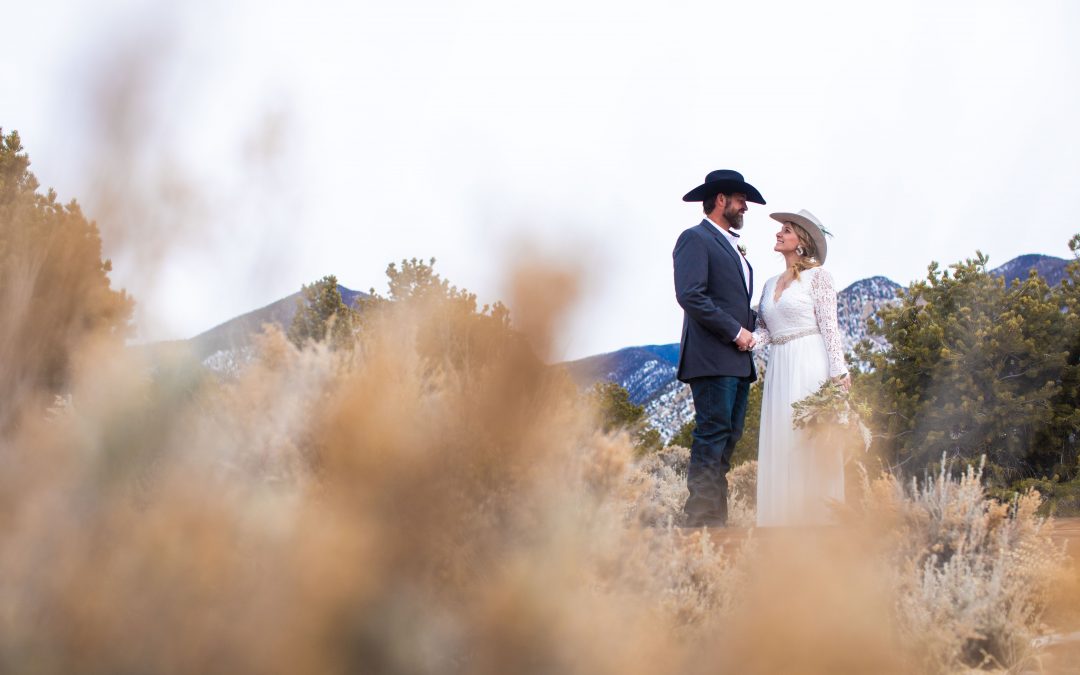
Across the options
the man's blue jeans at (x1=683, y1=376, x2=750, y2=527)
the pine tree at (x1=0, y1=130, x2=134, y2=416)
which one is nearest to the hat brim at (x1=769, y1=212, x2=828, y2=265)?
the man's blue jeans at (x1=683, y1=376, x2=750, y2=527)

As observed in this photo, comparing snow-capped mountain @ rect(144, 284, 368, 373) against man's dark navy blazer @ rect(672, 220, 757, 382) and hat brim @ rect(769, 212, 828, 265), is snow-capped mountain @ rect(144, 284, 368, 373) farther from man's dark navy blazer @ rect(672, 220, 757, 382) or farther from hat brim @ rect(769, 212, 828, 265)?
hat brim @ rect(769, 212, 828, 265)

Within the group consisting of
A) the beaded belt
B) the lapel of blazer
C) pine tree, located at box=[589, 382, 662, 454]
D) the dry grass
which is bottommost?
the dry grass

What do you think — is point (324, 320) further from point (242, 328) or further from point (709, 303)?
point (709, 303)

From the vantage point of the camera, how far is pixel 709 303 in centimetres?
516

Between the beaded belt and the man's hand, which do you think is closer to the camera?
the man's hand

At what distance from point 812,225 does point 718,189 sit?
1.91ft

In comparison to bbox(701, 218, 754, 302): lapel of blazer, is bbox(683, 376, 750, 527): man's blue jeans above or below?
below

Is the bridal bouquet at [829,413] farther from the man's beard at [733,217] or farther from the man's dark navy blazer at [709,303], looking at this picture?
the man's beard at [733,217]

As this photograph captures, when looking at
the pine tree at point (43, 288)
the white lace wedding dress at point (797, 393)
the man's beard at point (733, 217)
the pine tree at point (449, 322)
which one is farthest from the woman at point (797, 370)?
the pine tree at point (43, 288)

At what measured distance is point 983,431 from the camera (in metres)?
10.1

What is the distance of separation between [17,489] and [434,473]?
75 centimetres

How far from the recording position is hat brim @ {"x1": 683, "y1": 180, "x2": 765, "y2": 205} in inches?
217

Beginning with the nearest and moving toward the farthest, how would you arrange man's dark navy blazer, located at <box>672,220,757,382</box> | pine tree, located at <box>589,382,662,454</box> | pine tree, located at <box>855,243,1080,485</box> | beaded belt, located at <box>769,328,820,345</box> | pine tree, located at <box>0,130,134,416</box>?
pine tree, located at <box>0,130,134,416</box>
pine tree, located at <box>589,382,662,454</box>
man's dark navy blazer, located at <box>672,220,757,382</box>
beaded belt, located at <box>769,328,820,345</box>
pine tree, located at <box>855,243,1080,485</box>

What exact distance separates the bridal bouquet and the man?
13.4 inches
